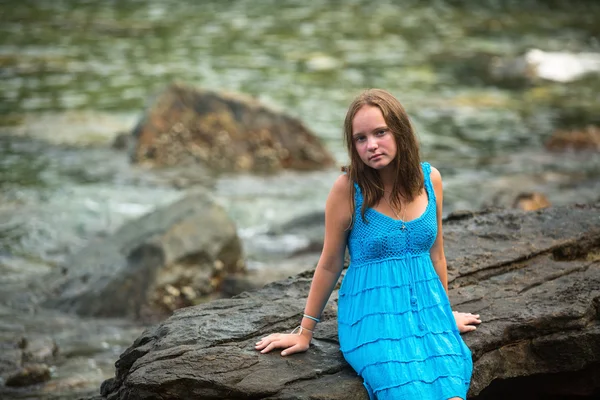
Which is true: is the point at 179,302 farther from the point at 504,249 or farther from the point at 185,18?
the point at 185,18

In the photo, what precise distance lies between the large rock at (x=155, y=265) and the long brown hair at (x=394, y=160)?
3638 millimetres

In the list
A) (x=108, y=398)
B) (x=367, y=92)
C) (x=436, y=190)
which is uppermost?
(x=367, y=92)

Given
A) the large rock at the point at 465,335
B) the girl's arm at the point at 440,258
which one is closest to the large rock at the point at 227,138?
the large rock at the point at 465,335

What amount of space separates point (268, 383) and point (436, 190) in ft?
4.12

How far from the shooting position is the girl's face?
12.8 feet

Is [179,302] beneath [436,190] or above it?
beneath

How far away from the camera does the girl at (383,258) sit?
3840 mm

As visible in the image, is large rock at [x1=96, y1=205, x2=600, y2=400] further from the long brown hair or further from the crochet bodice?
the long brown hair

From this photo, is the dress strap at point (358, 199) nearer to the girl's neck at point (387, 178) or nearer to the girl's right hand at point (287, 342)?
the girl's neck at point (387, 178)

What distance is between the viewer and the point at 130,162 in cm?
1219

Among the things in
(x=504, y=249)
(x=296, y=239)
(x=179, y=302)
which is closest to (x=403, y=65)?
(x=296, y=239)

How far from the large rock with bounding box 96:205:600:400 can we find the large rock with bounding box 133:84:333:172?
22.6 feet

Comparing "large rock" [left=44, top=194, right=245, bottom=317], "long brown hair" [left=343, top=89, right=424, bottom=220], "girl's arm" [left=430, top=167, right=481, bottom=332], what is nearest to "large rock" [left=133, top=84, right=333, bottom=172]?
"large rock" [left=44, top=194, right=245, bottom=317]

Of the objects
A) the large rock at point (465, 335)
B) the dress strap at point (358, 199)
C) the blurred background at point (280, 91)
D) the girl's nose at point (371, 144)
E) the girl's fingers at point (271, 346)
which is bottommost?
the blurred background at point (280, 91)
